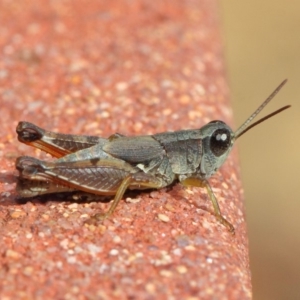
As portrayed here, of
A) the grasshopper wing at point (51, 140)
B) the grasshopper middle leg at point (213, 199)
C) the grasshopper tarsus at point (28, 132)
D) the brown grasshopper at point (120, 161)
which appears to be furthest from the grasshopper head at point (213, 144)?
the grasshopper tarsus at point (28, 132)

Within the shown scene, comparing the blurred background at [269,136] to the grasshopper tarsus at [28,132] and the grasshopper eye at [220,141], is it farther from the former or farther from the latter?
the grasshopper tarsus at [28,132]

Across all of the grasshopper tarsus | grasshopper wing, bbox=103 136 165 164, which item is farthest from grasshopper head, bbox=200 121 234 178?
the grasshopper tarsus

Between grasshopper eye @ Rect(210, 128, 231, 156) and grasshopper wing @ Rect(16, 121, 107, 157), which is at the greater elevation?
grasshopper eye @ Rect(210, 128, 231, 156)

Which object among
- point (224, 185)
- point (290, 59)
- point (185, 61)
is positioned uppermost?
point (290, 59)

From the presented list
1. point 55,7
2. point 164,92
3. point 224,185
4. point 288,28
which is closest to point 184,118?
point 164,92

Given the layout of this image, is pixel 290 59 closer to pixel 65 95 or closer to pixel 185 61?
pixel 185 61

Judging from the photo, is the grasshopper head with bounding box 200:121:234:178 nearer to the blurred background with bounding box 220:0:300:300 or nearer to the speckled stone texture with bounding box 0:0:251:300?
the speckled stone texture with bounding box 0:0:251:300

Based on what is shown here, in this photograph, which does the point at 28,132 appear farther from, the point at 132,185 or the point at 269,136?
the point at 269,136
